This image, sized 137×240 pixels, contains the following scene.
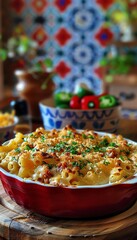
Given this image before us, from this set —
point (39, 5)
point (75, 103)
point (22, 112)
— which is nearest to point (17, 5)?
point (39, 5)

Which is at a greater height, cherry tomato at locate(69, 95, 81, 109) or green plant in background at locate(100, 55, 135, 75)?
cherry tomato at locate(69, 95, 81, 109)

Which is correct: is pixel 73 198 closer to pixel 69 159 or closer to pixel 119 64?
pixel 69 159

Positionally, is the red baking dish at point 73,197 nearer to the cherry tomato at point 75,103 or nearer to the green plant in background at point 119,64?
the cherry tomato at point 75,103

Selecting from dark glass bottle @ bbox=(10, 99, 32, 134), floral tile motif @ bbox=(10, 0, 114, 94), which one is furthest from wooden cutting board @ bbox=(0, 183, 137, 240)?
floral tile motif @ bbox=(10, 0, 114, 94)

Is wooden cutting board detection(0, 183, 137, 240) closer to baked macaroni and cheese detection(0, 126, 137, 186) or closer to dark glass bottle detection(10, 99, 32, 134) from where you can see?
baked macaroni and cheese detection(0, 126, 137, 186)

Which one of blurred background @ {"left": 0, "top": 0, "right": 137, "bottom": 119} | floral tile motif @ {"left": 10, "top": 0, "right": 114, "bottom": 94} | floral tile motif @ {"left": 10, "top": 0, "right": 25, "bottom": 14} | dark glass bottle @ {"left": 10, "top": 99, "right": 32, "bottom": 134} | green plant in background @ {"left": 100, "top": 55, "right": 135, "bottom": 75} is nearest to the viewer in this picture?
dark glass bottle @ {"left": 10, "top": 99, "right": 32, "bottom": 134}

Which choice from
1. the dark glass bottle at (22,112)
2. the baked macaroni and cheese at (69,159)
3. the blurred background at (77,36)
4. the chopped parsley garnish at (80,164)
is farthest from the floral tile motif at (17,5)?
the chopped parsley garnish at (80,164)
